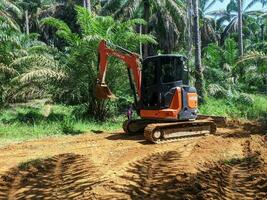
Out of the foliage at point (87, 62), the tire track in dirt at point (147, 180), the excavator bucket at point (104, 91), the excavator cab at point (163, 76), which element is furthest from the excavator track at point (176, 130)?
the foliage at point (87, 62)

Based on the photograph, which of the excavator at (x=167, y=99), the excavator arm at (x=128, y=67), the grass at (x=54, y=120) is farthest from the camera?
the grass at (x=54, y=120)

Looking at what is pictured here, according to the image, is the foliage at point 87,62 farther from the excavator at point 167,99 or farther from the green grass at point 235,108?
the green grass at point 235,108

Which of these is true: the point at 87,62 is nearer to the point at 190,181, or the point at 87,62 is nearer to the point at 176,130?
the point at 176,130

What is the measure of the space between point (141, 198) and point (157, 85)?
6.56m

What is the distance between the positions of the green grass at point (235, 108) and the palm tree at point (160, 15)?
10.3 m

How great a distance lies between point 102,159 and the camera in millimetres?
10148

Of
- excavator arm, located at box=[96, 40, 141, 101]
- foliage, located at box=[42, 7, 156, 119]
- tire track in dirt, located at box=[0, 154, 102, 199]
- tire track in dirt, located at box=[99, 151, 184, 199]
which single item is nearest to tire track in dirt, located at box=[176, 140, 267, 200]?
tire track in dirt, located at box=[99, 151, 184, 199]

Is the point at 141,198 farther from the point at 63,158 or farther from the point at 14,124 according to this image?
the point at 14,124

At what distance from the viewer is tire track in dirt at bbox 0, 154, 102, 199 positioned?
7.20 m

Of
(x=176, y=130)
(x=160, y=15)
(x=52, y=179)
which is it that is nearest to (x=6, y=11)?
(x=160, y=15)

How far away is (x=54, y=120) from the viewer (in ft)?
54.0

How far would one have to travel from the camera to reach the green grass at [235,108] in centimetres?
2048

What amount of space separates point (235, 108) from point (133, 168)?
1406 cm

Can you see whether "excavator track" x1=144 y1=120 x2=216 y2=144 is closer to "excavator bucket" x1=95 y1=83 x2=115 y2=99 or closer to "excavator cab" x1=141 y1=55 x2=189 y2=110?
"excavator cab" x1=141 y1=55 x2=189 y2=110
